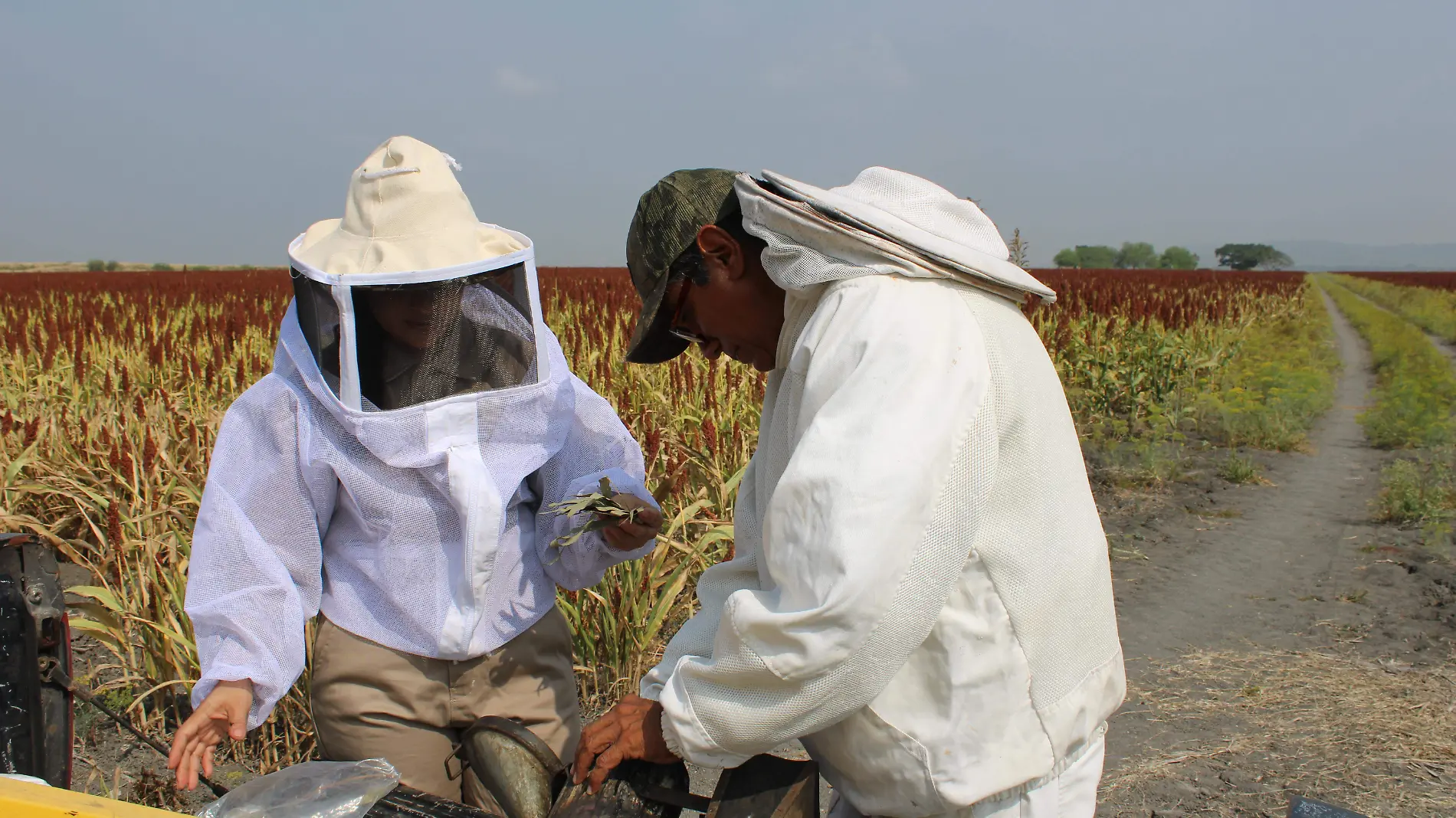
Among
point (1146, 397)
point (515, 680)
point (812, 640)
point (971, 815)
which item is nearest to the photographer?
point (812, 640)

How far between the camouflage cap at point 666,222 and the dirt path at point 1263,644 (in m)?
2.46

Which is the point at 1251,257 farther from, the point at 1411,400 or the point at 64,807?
the point at 64,807

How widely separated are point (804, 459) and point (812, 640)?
20cm

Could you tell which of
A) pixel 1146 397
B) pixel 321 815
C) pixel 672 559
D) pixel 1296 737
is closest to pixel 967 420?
pixel 321 815

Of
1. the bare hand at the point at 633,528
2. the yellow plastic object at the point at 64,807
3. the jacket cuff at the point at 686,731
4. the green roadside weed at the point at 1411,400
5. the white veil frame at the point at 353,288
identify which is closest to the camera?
the yellow plastic object at the point at 64,807

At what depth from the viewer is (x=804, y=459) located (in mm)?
1045

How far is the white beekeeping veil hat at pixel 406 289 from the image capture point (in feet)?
5.72

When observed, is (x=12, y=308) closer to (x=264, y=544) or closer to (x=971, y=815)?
(x=264, y=544)

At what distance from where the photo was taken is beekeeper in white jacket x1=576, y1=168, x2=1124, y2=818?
1.04 metres

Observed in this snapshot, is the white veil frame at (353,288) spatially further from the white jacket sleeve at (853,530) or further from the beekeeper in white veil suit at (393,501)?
the white jacket sleeve at (853,530)

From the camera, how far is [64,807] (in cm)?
101

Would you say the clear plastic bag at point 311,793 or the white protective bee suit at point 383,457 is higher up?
the white protective bee suit at point 383,457

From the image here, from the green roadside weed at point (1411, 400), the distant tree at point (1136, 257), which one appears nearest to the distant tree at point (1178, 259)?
the distant tree at point (1136, 257)

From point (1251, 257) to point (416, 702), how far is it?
357 ft
